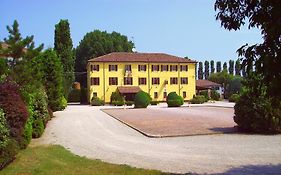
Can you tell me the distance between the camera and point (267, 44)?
5.99 m

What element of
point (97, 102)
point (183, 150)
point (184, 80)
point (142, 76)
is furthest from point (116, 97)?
point (183, 150)

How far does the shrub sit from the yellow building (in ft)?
183

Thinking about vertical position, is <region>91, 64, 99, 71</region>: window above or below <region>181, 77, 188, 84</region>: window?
above

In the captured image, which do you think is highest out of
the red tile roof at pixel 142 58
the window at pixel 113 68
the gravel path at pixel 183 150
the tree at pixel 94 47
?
the tree at pixel 94 47

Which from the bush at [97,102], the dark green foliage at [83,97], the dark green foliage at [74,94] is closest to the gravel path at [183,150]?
the bush at [97,102]

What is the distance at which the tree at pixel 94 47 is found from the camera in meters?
84.9

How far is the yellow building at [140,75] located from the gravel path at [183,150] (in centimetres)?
4952

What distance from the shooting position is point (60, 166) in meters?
10.7

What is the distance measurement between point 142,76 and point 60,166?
61590 millimetres

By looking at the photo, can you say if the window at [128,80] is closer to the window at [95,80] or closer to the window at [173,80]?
the window at [95,80]

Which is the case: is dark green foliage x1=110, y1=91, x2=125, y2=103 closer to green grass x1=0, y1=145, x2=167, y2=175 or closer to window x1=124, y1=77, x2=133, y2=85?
window x1=124, y1=77, x2=133, y2=85

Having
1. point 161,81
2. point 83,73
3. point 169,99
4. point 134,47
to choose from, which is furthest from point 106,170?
point 134,47

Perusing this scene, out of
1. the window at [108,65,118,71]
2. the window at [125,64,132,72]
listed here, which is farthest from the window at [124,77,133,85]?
the window at [108,65,118,71]

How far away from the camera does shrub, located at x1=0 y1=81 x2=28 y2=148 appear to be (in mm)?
11961
